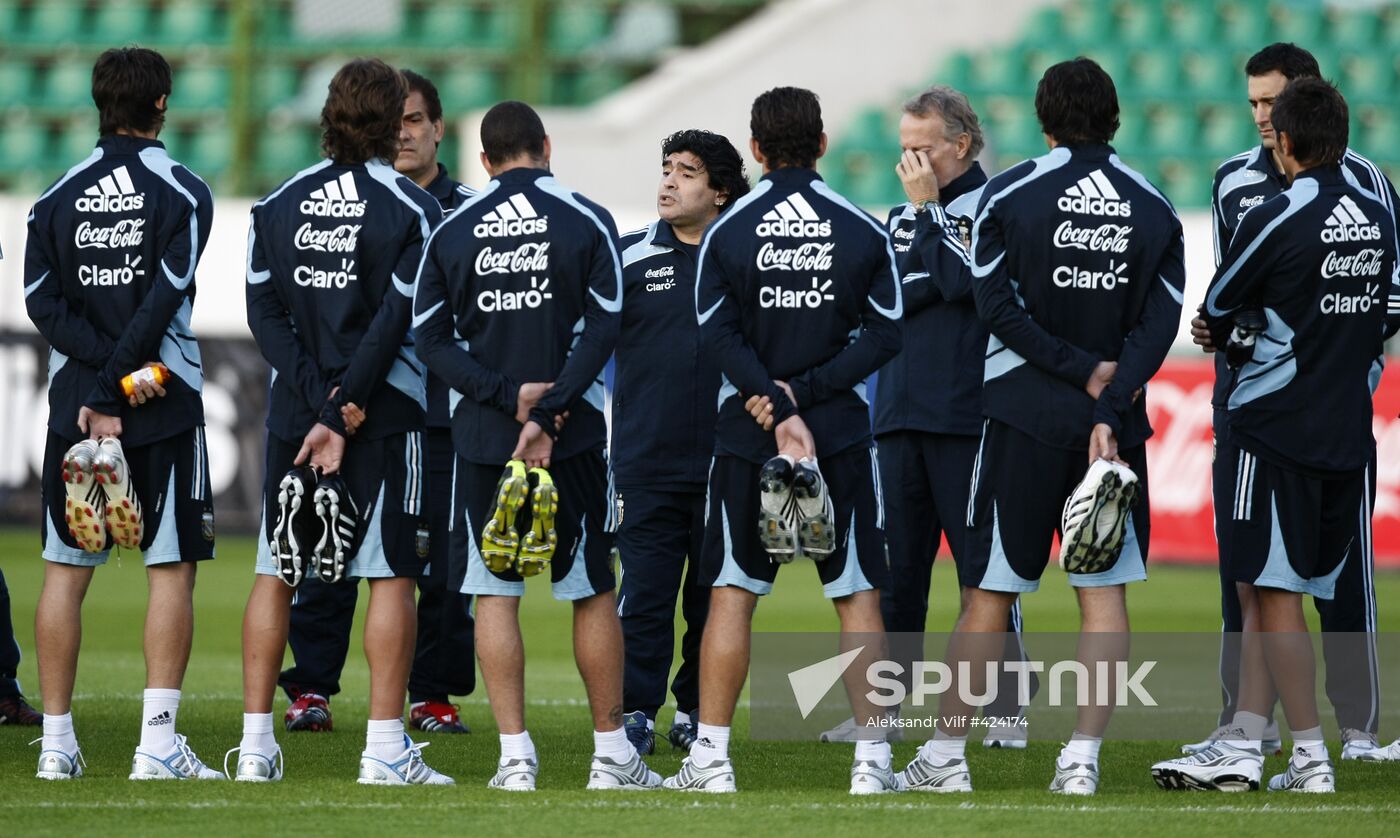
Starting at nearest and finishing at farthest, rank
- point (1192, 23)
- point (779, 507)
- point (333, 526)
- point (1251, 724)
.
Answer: point (779, 507)
point (333, 526)
point (1251, 724)
point (1192, 23)

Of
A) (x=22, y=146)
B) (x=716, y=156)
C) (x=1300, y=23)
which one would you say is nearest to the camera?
(x=716, y=156)

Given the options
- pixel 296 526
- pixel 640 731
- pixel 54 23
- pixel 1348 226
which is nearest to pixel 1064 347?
pixel 1348 226

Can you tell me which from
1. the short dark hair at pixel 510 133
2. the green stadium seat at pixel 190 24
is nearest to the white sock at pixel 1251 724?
the short dark hair at pixel 510 133

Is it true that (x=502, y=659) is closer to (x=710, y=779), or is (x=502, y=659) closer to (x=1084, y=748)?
(x=710, y=779)

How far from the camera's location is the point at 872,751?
530cm

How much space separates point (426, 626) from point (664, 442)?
125 centimetres

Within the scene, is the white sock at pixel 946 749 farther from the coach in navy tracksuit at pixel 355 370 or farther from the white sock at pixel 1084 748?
the coach in navy tracksuit at pixel 355 370

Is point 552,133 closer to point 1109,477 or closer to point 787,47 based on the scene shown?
point 787,47

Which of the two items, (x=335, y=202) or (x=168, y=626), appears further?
(x=168, y=626)

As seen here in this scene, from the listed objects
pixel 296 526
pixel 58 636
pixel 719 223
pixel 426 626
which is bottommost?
pixel 426 626

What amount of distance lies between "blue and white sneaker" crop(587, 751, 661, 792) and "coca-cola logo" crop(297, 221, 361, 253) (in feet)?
5.50

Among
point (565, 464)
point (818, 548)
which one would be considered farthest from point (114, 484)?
point (818, 548)

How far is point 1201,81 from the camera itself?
64.9 ft

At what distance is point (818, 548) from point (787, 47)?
607 inches
